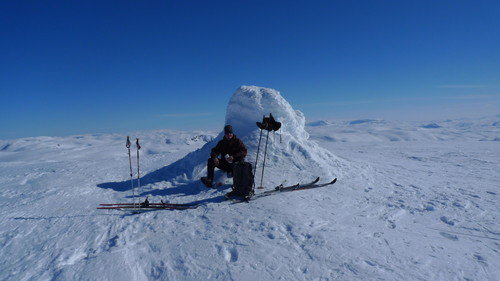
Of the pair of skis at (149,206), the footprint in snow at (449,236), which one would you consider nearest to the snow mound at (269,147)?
the pair of skis at (149,206)

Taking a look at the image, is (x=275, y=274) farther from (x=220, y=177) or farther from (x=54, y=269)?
(x=220, y=177)

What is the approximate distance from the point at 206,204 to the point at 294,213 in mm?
2131

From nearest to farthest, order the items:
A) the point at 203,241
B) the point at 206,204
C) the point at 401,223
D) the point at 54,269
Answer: the point at 54,269
the point at 203,241
the point at 401,223
the point at 206,204

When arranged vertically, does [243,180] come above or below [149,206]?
above

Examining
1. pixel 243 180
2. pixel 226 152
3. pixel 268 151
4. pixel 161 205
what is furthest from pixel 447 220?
pixel 161 205

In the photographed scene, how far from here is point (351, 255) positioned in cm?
372

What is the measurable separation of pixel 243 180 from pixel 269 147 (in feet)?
9.91

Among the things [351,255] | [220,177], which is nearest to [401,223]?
[351,255]

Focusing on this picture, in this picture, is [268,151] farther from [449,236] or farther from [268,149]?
[449,236]

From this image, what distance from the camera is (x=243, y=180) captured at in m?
5.98

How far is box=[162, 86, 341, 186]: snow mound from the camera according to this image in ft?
26.5

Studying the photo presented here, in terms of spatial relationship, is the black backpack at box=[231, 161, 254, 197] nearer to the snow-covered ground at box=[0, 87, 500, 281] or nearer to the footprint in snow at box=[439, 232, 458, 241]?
the snow-covered ground at box=[0, 87, 500, 281]

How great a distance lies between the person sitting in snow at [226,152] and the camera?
680 cm

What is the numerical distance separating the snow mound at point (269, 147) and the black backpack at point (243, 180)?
3.89 ft
